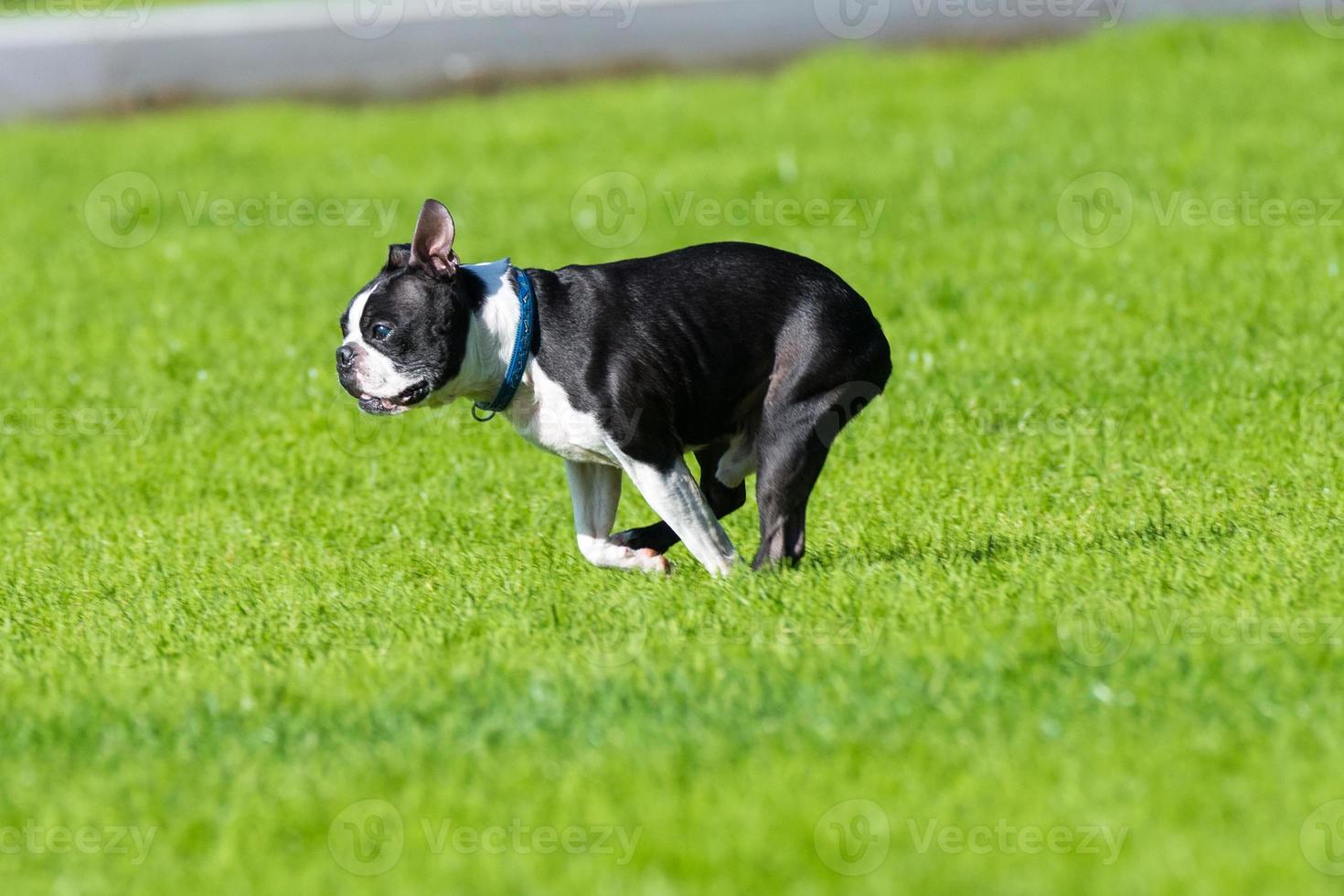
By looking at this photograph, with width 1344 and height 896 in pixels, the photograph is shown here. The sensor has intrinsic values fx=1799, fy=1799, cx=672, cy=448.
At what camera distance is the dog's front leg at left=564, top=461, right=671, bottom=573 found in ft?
24.8

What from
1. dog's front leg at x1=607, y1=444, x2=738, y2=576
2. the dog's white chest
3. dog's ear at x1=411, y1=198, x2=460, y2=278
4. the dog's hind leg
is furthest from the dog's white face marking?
the dog's hind leg

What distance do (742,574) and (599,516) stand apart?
805 millimetres

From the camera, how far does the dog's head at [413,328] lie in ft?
22.7

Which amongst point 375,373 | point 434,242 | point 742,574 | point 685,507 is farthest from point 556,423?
point 742,574

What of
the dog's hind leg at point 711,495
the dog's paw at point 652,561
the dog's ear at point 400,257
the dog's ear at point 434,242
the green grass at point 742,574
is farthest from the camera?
the dog's hind leg at point 711,495

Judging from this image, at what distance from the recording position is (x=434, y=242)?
274 inches

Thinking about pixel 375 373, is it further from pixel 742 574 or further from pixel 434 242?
pixel 742 574

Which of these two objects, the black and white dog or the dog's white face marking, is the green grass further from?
the dog's white face marking

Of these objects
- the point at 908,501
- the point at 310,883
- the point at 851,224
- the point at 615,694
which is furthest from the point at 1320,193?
the point at 310,883

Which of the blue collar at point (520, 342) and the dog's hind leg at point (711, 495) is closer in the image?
the blue collar at point (520, 342)

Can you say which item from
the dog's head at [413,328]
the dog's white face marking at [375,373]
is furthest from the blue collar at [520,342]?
the dog's white face marking at [375,373]

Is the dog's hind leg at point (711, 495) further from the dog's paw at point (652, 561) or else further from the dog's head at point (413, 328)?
the dog's head at point (413, 328)

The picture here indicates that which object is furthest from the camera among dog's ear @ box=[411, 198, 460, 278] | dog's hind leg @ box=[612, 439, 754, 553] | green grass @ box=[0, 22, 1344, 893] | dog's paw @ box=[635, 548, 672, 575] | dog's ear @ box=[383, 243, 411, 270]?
dog's hind leg @ box=[612, 439, 754, 553]

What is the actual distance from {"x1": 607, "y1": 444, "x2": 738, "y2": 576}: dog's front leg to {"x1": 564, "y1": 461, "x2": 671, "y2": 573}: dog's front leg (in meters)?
0.38
